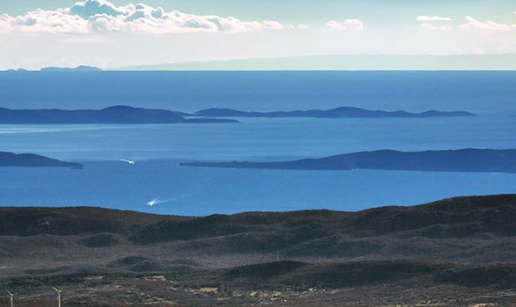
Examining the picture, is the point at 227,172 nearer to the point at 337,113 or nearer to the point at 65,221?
the point at 65,221

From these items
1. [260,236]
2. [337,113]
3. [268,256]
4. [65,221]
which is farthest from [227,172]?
[337,113]

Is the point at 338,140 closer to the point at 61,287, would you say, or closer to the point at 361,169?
the point at 361,169

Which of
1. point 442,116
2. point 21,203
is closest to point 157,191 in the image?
point 21,203

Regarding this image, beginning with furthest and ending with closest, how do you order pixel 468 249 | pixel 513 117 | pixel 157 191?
pixel 513 117, pixel 157 191, pixel 468 249

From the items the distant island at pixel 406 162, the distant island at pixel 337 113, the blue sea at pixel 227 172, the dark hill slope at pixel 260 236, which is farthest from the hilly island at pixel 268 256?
the distant island at pixel 337 113

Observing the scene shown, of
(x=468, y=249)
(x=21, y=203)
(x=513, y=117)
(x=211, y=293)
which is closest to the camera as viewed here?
(x=211, y=293)

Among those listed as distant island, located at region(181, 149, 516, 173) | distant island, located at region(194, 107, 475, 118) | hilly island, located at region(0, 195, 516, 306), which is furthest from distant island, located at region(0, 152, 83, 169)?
distant island, located at region(194, 107, 475, 118)
